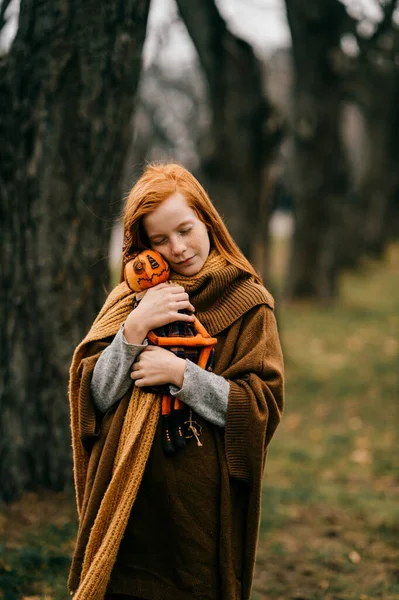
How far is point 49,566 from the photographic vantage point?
11.8ft

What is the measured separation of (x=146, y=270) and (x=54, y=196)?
5.23 ft

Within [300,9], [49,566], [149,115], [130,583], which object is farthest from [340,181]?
[130,583]

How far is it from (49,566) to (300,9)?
11395mm

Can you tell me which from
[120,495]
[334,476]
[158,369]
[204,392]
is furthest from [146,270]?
[334,476]

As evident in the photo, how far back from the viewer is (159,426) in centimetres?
237

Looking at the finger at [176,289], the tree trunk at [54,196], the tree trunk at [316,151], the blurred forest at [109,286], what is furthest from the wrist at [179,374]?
the tree trunk at [316,151]

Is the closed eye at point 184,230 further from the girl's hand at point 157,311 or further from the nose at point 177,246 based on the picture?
the girl's hand at point 157,311

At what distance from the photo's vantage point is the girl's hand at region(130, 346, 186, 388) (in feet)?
7.48

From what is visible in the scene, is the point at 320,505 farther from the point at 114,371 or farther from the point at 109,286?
the point at 114,371

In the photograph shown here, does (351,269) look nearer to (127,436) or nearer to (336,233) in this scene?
(336,233)

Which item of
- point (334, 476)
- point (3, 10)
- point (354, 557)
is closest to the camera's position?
point (3, 10)

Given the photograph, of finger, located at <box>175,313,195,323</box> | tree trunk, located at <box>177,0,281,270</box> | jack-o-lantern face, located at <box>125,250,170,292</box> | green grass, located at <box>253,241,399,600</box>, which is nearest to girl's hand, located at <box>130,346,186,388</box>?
finger, located at <box>175,313,195,323</box>

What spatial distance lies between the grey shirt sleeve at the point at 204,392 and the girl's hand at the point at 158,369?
0.09 ft

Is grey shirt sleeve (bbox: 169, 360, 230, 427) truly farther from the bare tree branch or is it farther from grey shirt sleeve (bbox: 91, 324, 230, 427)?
the bare tree branch
